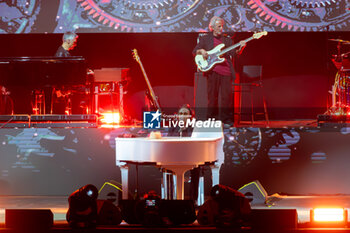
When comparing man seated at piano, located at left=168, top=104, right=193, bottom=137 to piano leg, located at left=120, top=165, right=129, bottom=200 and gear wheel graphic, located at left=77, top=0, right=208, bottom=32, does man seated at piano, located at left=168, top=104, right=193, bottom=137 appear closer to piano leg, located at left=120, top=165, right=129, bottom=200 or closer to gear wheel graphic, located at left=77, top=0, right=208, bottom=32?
piano leg, located at left=120, top=165, right=129, bottom=200

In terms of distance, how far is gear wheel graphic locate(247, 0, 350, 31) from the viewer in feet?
23.1

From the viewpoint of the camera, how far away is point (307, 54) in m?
9.02

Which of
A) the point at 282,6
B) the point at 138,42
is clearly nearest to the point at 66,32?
the point at 138,42

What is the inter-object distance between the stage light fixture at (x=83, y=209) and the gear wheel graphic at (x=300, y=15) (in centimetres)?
415

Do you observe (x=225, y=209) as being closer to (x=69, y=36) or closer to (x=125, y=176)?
(x=125, y=176)

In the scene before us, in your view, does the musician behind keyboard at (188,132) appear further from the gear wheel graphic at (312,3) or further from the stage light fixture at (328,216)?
the gear wheel graphic at (312,3)

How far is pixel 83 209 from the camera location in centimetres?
413

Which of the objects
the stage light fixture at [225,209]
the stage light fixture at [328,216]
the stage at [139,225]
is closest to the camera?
the stage light fixture at [328,216]

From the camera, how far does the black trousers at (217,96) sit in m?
6.96

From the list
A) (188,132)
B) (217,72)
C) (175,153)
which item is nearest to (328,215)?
(175,153)

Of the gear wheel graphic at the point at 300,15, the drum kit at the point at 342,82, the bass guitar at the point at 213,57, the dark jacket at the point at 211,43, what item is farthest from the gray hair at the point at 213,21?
the drum kit at the point at 342,82

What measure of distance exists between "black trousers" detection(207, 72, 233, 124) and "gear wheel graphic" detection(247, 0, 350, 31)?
3.33 ft

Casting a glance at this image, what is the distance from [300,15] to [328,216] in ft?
12.9

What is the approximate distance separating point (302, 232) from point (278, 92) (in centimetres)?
569
